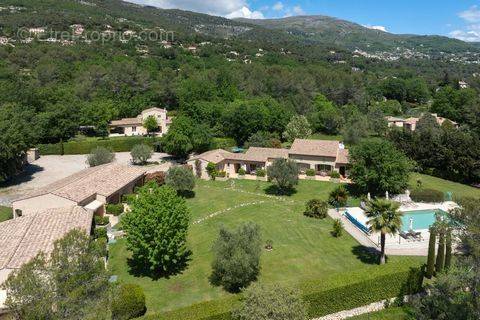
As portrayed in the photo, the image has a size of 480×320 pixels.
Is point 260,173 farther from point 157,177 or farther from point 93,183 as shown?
point 93,183

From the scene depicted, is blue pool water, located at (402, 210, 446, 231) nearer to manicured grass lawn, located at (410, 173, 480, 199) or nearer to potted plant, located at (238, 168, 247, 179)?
manicured grass lawn, located at (410, 173, 480, 199)

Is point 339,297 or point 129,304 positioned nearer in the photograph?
point 129,304

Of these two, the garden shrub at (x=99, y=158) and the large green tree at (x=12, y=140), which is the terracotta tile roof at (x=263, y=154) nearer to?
the garden shrub at (x=99, y=158)

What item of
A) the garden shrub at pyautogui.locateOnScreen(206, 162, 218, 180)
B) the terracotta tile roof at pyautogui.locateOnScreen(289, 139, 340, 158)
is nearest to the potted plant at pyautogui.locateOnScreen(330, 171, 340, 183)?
the terracotta tile roof at pyautogui.locateOnScreen(289, 139, 340, 158)

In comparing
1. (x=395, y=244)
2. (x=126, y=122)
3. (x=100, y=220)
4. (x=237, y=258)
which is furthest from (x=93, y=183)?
(x=126, y=122)

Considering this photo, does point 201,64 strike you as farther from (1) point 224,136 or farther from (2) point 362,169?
(2) point 362,169

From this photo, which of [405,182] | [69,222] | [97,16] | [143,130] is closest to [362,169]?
[405,182]
